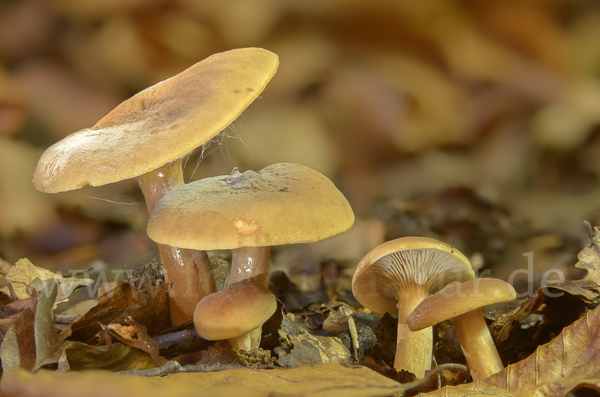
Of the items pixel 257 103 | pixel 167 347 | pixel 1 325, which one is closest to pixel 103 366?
pixel 167 347

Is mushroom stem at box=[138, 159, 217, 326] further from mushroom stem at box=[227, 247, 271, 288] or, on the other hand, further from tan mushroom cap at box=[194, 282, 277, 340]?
tan mushroom cap at box=[194, 282, 277, 340]

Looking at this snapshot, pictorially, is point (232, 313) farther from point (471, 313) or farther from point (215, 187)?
point (471, 313)

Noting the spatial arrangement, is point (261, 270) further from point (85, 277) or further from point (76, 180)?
point (85, 277)

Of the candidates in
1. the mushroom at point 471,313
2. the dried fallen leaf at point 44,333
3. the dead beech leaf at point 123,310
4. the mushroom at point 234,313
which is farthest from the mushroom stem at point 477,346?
the dried fallen leaf at point 44,333

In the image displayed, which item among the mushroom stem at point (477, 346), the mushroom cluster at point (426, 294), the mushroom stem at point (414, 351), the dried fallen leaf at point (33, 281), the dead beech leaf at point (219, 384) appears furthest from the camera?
the dried fallen leaf at point (33, 281)

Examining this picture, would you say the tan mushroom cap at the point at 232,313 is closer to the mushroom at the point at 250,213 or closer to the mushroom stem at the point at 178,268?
the mushroom at the point at 250,213
